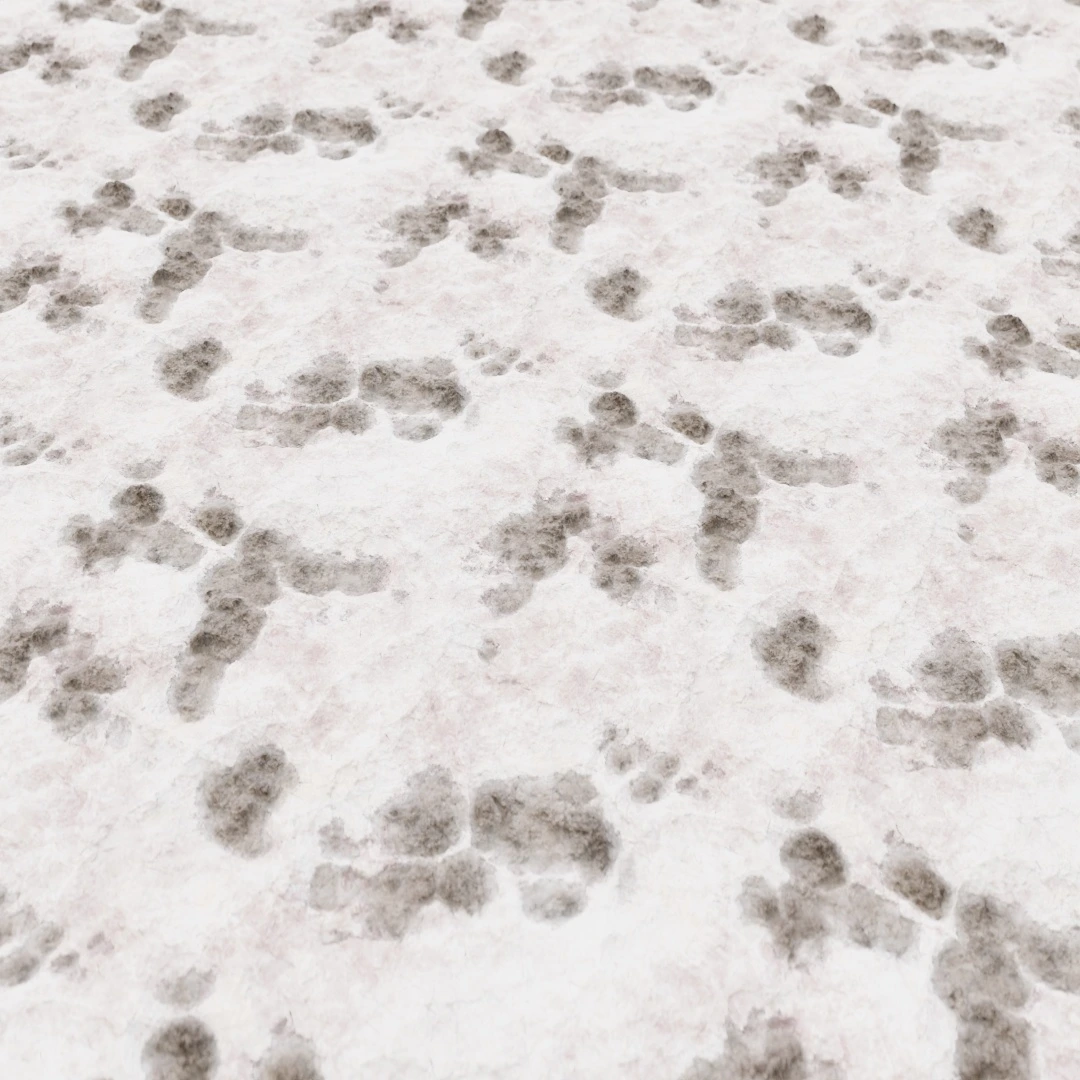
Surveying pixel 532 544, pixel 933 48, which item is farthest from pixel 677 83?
pixel 532 544

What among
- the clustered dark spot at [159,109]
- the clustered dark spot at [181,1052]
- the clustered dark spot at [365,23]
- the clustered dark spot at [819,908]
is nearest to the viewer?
the clustered dark spot at [181,1052]

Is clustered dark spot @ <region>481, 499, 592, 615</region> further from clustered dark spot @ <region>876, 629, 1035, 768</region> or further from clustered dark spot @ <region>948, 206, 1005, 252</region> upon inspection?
clustered dark spot @ <region>948, 206, 1005, 252</region>

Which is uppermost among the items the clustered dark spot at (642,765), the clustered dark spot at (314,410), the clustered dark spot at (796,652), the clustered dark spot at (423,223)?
the clustered dark spot at (423,223)

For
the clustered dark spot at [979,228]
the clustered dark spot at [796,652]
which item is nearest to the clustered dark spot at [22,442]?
the clustered dark spot at [796,652]

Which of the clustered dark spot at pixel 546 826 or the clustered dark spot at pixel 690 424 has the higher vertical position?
the clustered dark spot at pixel 690 424

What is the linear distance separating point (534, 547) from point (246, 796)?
0.67 metres

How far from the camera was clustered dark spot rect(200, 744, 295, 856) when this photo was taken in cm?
175

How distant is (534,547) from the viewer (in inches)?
84.0

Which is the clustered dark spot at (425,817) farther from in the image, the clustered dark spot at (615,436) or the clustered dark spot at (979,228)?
the clustered dark spot at (979,228)

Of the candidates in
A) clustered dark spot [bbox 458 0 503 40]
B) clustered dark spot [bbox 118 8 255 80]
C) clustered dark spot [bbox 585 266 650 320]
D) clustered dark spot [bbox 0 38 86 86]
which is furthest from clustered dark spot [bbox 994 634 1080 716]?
clustered dark spot [bbox 0 38 86 86]

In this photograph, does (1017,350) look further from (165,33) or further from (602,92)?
(165,33)

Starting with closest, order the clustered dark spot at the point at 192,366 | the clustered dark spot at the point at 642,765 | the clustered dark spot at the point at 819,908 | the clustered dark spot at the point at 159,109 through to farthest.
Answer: the clustered dark spot at the point at 819,908 → the clustered dark spot at the point at 642,765 → the clustered dark spot at the point at 192,366 → the clustered dark spot at the point at 159,109

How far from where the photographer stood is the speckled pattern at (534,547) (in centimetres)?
163

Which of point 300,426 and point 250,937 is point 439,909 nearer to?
point 250,937
